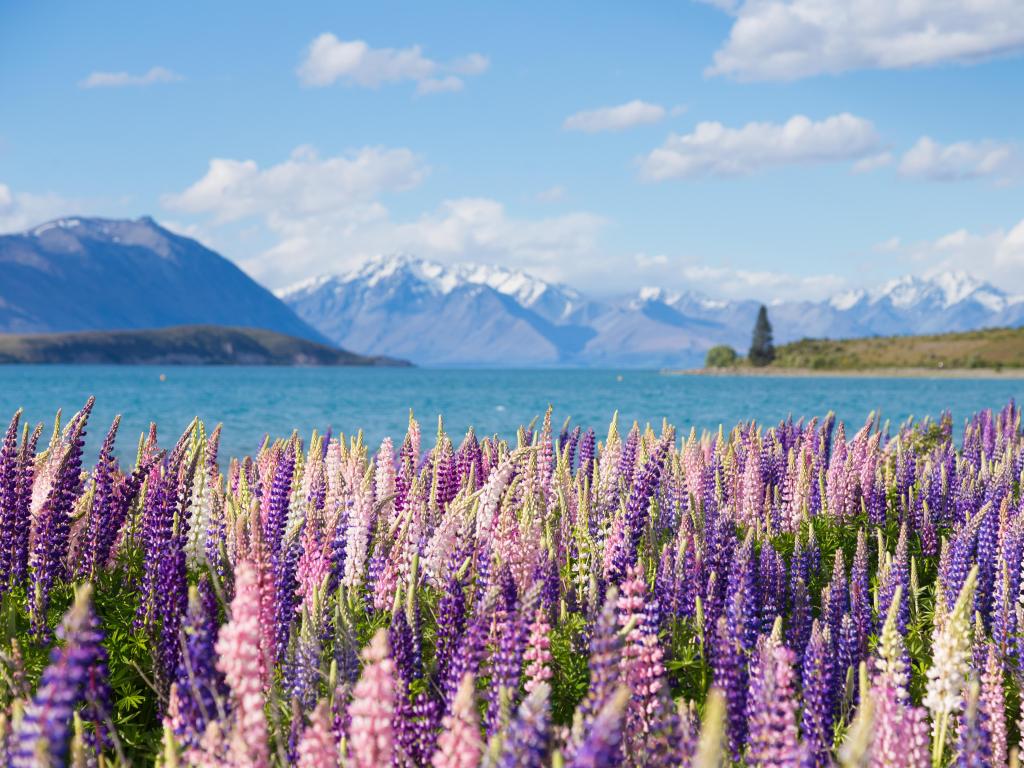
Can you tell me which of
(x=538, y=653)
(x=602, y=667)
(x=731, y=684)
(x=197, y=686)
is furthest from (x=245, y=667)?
(x=731, y=684)

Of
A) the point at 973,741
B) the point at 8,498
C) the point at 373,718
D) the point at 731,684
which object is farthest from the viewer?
the point at 8,498

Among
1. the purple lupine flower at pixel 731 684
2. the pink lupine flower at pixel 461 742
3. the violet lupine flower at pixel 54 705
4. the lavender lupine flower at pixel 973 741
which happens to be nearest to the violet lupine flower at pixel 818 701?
the purple lupine flower at pixel 731 684

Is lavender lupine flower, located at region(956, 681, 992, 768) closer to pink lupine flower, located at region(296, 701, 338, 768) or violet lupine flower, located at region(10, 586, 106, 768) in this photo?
pink lupine flower, located at region(296, 701, 338, 768)

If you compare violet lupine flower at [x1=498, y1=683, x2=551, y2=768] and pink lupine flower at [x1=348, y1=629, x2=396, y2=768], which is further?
violet lupine flower at [x1=498, y1=683, x2=551, y2=768]

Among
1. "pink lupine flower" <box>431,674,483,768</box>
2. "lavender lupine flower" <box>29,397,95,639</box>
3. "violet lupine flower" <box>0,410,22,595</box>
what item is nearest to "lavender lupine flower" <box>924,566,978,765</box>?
"pink lupine flower" <box>431,674,483,768</box>

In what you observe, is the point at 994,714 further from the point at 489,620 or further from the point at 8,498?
the point at 8,498

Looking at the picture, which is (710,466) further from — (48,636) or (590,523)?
(48,636)

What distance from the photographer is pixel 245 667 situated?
3.16m

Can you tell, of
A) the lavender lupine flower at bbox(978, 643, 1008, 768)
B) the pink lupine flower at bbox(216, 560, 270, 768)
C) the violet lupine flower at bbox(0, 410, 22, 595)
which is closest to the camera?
the pink lupine flower at bbox(216, 560, 270, 768)

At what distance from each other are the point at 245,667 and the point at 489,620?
174cm

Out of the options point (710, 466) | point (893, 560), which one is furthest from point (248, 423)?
point (893, 560)

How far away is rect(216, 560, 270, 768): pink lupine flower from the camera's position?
3.14 metres

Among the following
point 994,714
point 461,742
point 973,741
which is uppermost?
point 461,742

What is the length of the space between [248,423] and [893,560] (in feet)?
212
